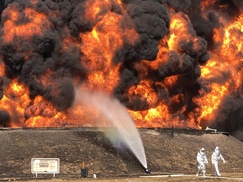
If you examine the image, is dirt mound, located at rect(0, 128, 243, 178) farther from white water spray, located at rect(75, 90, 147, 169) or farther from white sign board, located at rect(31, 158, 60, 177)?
white sign board, located at rect(31, 158, 60, 177)

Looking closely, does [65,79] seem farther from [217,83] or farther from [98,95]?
[217,83]

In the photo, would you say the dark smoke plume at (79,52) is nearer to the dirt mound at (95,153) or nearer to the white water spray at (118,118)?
the white water spray at (118,118)

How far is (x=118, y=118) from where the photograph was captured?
7625 cm

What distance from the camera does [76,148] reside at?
66.6m

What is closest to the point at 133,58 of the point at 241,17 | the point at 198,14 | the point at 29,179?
the point at 198,14

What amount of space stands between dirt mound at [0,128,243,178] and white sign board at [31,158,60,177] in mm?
2248

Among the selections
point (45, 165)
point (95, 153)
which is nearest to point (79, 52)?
point (95, 153)

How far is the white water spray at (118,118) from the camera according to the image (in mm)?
69500

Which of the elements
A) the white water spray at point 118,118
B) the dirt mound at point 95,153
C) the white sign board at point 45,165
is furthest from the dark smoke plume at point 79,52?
the white sign board at point 45,165

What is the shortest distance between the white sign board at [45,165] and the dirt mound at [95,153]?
2248 millimetres

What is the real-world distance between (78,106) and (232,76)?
31.7 m

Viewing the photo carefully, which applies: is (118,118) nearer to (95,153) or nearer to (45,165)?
(95,153)

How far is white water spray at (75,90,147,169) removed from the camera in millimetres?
69500

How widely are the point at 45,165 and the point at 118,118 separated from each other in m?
21.1
